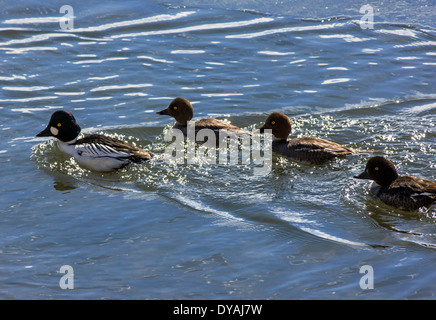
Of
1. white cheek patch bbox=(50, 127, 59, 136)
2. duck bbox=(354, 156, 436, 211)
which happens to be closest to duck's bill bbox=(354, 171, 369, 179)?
duck bbox=(354, 156, 436, 211)

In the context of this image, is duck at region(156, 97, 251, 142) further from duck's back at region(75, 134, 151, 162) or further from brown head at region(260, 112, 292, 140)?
duck's back at region(75, 134, 151, 162)

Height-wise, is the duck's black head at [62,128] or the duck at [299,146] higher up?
the duck's black head at [62,128]

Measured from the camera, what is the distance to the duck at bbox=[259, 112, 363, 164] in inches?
372

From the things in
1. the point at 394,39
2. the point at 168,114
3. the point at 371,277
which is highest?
the point at 394,39

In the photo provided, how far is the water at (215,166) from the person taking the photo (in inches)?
260

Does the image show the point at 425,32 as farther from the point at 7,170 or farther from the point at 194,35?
the point at 7,170

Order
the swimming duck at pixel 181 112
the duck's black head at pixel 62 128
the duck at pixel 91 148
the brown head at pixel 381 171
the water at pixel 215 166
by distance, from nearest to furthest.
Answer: the water at pixel 215 166, the brown head at pixel 381 171, the duck at pixel 91 148, the duck's black head at pixel 62 128, the swimming duck at pixel 181 112

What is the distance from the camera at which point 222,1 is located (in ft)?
55.1

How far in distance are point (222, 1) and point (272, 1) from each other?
52.1 inches

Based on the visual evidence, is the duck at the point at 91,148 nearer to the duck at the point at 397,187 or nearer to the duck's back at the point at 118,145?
the duck's back at the point at 118,145

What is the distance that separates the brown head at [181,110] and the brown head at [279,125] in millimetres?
1379

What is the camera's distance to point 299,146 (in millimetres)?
9711

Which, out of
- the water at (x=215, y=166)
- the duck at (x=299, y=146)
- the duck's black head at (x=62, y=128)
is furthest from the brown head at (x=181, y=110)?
Result: the duck's black head at (x=62, y=128)

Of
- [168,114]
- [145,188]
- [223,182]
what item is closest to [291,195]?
[223,182]
